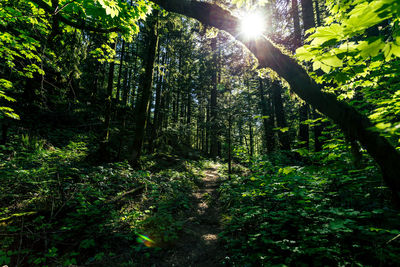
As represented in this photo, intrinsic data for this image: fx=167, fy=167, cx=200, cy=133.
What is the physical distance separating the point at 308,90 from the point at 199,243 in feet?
12.9

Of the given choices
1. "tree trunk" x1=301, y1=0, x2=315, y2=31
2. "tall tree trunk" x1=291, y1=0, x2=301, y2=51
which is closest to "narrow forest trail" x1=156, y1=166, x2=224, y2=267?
"tall tree trunk" x1=291, y1=0, x2=301, y2=51

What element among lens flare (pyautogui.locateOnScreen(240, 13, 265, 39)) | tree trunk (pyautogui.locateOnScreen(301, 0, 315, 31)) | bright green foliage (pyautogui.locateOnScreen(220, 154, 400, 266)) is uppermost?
tree trunk (pyautogui.locateOnScreen(301, 0, 315, 31))

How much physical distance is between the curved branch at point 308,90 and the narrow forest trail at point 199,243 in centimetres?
312

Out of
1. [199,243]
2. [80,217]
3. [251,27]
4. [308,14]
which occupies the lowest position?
[199,243]

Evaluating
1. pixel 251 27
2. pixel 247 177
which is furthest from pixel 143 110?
pixel 251 27

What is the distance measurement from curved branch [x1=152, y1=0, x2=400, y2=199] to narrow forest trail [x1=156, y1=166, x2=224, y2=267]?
3.12 m

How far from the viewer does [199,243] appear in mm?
3994

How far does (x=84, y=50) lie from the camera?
602 cm

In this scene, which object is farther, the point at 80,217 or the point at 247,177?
the point at 247,177

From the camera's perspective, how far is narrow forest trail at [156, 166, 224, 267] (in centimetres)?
340

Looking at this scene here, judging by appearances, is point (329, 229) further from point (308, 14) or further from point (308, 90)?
point (308, 14)

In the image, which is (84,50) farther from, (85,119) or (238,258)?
(85,119)

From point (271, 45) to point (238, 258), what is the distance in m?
3.67

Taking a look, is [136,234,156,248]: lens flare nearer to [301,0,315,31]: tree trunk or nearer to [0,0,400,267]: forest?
[0,0,400,267]: forest
